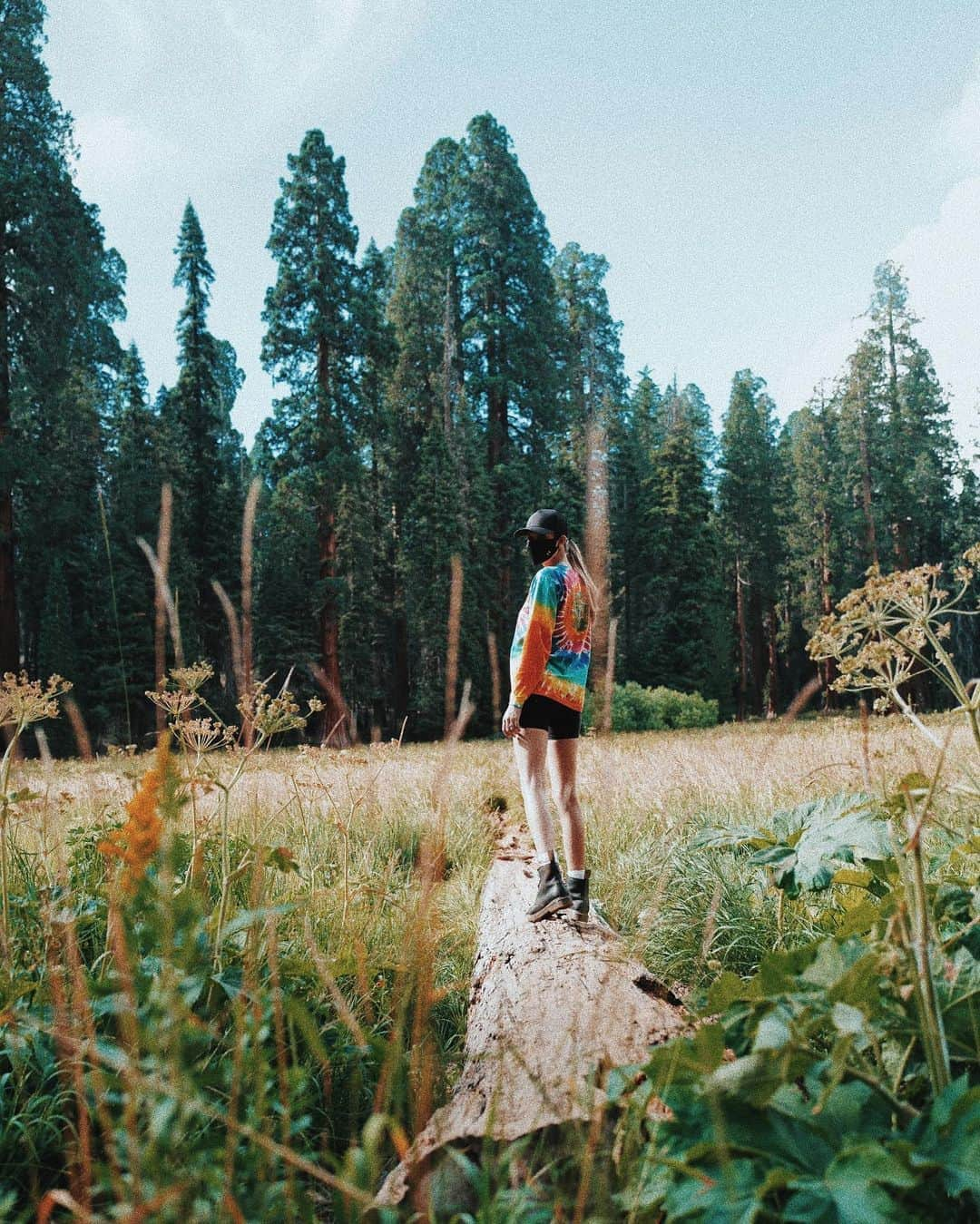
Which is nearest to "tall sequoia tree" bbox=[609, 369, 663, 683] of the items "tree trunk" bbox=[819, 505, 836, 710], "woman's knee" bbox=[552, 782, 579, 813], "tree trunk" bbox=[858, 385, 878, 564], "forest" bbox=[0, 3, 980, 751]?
"forest" bbox=[0, 3, 980, 751]

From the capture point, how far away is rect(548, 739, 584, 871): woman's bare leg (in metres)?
3.40

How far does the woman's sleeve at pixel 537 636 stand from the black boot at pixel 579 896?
84 centimetres

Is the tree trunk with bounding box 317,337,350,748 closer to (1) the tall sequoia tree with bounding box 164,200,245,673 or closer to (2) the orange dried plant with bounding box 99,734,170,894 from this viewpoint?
(1) the tall sequoia tree with bounding box 164,200,245,673

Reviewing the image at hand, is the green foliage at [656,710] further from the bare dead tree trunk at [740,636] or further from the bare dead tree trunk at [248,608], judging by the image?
the bare dead tree trunk at [248,608]

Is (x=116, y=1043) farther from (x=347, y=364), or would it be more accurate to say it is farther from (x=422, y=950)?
(x=347, y=364)

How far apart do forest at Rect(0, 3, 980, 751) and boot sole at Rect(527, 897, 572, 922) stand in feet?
34.2

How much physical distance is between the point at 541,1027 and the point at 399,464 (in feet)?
84.0

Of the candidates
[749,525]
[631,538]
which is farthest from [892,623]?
[749,525]

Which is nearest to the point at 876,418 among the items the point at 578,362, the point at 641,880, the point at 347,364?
the point at 578,362

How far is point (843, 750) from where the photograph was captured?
8.09 m

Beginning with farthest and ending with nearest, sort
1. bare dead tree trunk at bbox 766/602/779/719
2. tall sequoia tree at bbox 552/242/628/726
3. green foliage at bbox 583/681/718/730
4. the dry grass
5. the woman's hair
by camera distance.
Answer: bare dead tree trunk at bbox 766/602/779/719 → tall sequoia tree at bbox 552/242/628/726 → green foliage at bbox 583/681/718/730 → the woman's hair → the dry grass

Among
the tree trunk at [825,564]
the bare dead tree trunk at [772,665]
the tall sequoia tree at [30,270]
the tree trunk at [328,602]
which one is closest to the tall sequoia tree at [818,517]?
the tree trunk at [825,564]

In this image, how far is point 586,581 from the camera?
154 inches

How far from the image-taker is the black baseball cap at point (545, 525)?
371 cm
